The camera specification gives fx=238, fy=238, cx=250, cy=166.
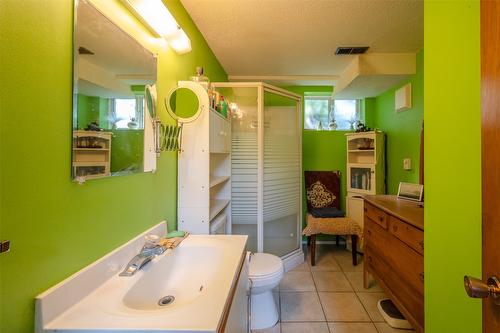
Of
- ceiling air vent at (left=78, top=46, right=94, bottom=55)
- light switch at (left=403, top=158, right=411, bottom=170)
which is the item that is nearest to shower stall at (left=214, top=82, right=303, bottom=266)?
light switch at (left=403, top=158, right=411, bottom=170)

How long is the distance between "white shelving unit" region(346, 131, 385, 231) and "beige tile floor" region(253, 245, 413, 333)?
0.75 m

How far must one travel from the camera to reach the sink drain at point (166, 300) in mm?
1017

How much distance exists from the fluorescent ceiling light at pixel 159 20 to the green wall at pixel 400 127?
235 centimetres

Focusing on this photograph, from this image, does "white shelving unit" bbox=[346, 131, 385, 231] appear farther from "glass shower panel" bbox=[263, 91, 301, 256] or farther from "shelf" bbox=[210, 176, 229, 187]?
"shelf" bbox=[210, 176, 229, 187]

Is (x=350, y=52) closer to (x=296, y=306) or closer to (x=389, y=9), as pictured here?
(x=389, y=9)

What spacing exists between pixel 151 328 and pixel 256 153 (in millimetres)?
1954

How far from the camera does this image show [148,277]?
1033 millimetres

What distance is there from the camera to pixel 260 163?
2451 mm

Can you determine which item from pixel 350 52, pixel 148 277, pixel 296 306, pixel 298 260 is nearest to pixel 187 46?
pixel 148 277

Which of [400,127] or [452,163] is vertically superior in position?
[400,127]

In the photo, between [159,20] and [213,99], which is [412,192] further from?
[159,20]

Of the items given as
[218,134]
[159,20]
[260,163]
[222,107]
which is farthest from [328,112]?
[159,20]

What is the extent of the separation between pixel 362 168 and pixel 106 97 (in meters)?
3.07

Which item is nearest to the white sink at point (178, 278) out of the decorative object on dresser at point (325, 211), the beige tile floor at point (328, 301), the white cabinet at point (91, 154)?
the white cabinet at point (91, 154)
